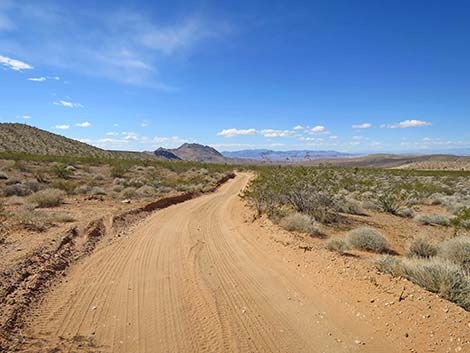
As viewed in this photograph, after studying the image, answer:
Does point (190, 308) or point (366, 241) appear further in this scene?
point (366, 241)

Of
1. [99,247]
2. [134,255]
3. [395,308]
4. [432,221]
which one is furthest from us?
[432,221]

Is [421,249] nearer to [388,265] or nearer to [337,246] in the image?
[337,246]

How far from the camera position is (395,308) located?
20.1ft

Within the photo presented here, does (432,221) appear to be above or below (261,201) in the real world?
below

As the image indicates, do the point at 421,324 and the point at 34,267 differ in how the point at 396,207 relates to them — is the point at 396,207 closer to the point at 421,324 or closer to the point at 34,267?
the point at 421,324

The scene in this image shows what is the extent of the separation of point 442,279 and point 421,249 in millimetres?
4088

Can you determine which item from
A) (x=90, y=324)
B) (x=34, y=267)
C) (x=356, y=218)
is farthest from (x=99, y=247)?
(x=356, y=218)

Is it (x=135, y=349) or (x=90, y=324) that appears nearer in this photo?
(x=135, y=349)

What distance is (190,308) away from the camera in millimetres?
6371

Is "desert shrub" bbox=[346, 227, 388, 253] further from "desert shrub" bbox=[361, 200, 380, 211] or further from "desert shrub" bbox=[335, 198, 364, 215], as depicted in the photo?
"desert shrub" bbox=[361, 200, 380, 211]

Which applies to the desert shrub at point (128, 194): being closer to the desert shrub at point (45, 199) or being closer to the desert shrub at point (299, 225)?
the desert shrub at point (45, 199)

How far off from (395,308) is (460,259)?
379 cm

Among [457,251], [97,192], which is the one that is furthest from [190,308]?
[97,192]

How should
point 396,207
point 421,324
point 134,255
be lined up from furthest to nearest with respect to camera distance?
point 396,207
point 134,255
point 421,324
